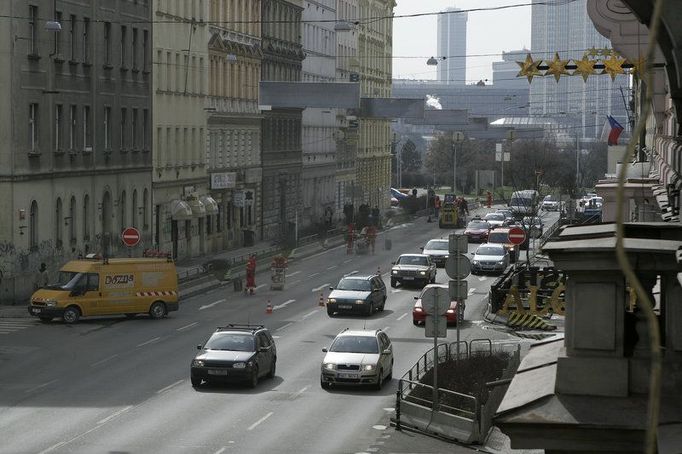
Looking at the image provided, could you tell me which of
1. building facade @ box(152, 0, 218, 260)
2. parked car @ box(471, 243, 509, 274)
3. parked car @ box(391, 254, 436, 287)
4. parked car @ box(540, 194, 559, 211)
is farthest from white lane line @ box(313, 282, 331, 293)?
parked car @ box(540, 194, 559, 211)

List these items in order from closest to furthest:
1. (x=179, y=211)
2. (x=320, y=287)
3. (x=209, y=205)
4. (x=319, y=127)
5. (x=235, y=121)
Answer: (x=320, y=287)
(x=179, y=211)
(x=209, y=205)
(x=235, y=121)
(x=319, y=127)

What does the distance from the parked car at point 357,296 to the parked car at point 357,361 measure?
14286mm

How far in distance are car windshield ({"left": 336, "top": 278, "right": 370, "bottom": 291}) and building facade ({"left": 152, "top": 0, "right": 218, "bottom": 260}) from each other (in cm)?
1910

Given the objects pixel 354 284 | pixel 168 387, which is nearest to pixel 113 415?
pixel 168 387

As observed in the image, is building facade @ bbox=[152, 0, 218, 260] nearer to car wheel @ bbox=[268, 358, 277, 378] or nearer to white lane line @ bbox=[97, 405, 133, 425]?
car wheel @ bbox=[268, 358, 277, 378]

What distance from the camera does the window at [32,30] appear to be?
171 feet

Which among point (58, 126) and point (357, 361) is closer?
point (357, 361)

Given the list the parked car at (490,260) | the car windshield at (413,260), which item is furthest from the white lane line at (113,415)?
the parked car at (490,260)

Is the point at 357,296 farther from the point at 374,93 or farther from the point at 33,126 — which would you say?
the point at 374,93

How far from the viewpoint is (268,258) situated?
71.4m

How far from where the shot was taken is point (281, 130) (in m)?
94.4

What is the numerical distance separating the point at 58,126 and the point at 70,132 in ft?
4.67

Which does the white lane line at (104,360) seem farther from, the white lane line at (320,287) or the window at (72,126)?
the white lane line at (320,287)

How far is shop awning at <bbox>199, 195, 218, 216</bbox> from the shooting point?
74500 mm
